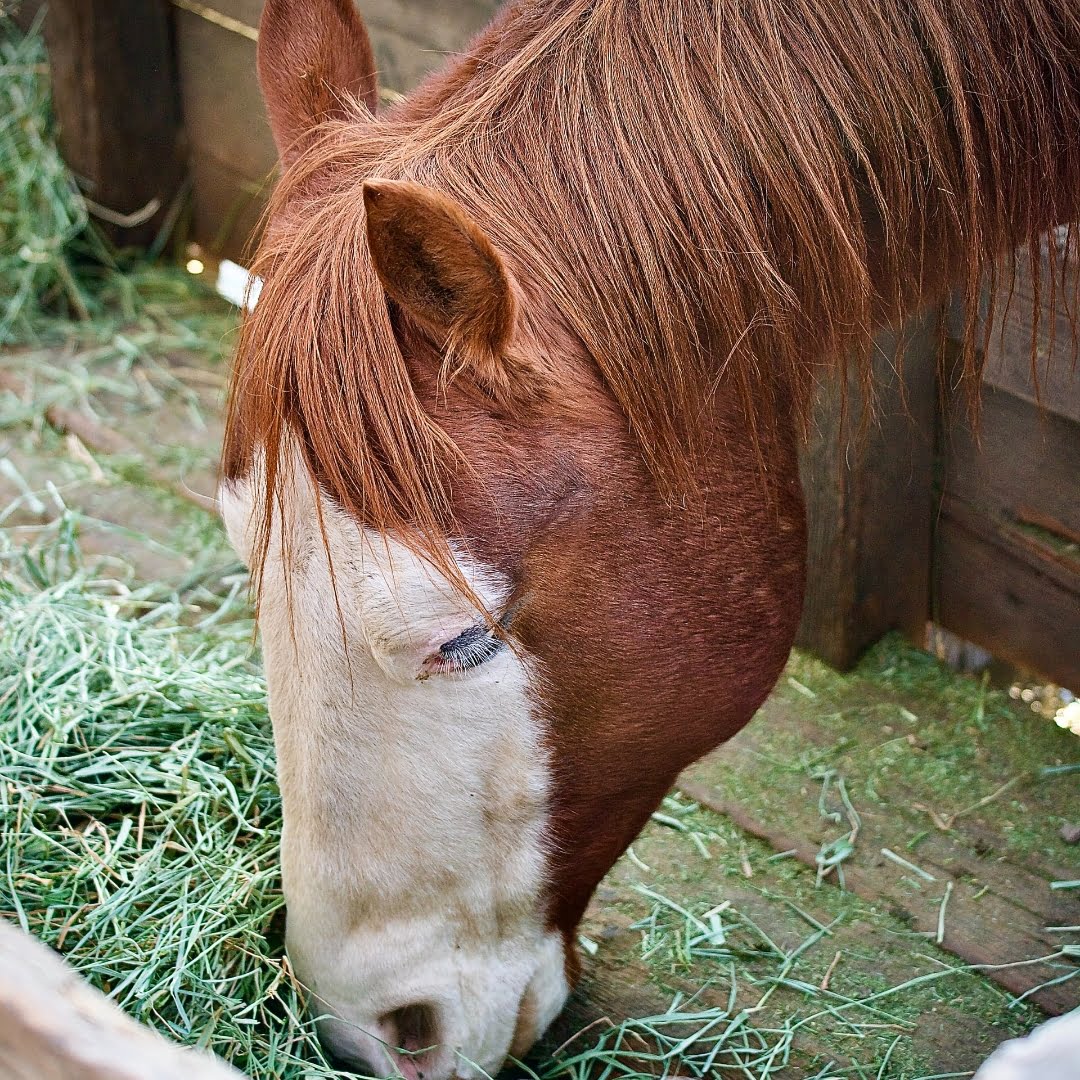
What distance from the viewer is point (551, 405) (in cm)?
122

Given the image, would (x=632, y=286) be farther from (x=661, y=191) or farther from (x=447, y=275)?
(x=447, y=275)

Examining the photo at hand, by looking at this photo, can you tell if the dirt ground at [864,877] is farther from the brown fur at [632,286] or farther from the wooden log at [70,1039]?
the wooden log at [70,1039]

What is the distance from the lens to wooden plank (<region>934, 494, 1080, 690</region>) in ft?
7.30

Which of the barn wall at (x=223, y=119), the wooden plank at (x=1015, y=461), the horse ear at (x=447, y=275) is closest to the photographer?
the horse ear at (x=447, y=275)

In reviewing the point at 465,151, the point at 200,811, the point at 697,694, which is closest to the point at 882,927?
the point at 697,694

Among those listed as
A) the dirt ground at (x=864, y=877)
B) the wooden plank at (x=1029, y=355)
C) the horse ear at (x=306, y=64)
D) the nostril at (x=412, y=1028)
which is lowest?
the dirt ground at (x=864, y=877)

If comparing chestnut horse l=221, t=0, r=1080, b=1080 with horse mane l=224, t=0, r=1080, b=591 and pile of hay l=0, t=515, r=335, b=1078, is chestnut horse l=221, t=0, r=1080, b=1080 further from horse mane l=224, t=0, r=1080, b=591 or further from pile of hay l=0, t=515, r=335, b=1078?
pile of hay l=0, t=515, r=335, b=1078

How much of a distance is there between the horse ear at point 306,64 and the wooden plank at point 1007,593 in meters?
1.39

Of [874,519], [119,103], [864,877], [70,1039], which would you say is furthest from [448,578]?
[119,103]

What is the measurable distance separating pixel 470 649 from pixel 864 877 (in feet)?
3.34

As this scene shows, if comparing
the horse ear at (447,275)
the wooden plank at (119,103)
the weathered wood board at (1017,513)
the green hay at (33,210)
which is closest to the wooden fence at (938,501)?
the weathered wood board at (1017,513)

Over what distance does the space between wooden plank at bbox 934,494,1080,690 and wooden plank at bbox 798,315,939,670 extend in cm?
5

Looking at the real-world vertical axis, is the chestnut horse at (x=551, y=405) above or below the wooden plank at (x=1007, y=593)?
above

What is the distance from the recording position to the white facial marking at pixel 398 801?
1.22m
